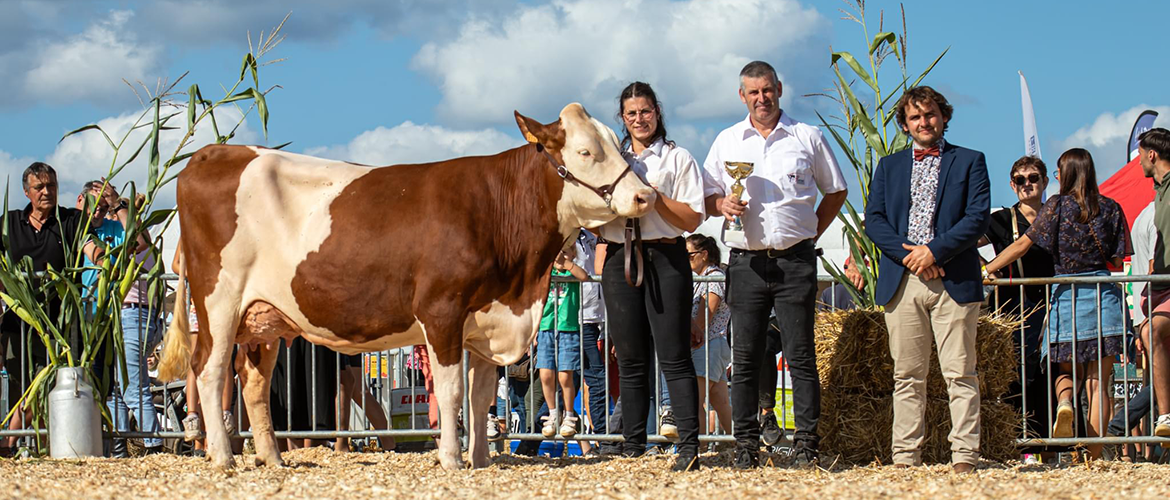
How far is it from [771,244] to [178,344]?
3.04 meters

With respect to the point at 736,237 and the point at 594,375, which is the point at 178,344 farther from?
the point at 736,237

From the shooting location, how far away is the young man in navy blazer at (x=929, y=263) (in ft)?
18.0

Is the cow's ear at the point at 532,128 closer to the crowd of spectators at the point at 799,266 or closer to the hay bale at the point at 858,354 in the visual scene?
the crowd of spectators at the point at 799,266

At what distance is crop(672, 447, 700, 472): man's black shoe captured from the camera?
5.51m

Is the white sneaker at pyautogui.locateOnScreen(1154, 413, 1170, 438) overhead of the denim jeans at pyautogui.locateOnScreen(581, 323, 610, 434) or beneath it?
beneath

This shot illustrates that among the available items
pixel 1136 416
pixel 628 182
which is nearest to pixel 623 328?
pixel 628 182

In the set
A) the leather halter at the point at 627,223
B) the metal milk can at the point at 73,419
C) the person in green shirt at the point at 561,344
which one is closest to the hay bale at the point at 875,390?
the leather halter at the point at 627,223

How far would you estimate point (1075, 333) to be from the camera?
6.93m

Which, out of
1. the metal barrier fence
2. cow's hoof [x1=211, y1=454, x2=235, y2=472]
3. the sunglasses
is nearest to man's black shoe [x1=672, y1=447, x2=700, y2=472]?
the metal barrier fence

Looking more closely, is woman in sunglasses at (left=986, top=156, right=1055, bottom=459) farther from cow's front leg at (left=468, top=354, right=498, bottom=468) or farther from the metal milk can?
the metal milk can

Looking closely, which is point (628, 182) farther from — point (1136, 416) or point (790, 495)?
point (1136, 416)

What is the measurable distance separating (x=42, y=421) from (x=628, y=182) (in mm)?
4172

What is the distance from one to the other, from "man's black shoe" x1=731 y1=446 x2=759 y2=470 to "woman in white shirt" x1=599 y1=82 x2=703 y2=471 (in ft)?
0.66

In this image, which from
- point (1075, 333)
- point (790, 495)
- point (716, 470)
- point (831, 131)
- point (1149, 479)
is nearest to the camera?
point (790, 495)
